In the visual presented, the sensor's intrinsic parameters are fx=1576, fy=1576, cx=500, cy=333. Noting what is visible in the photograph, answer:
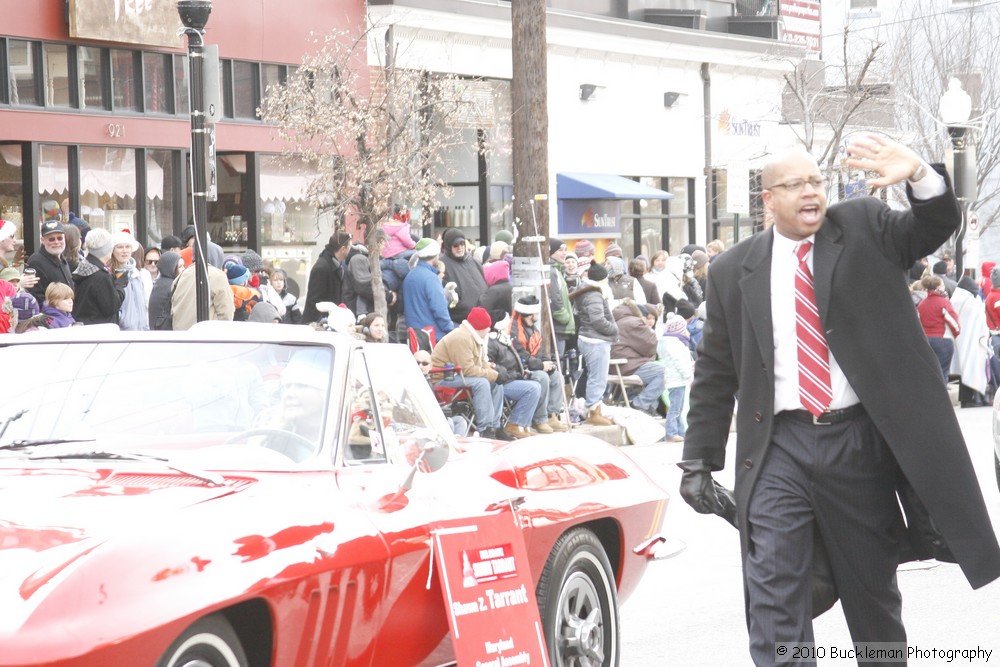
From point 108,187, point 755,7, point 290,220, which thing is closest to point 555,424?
point 108,187

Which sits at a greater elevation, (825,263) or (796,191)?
(796,191)

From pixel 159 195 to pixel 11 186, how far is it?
95.9 inches

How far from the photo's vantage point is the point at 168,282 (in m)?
13.6

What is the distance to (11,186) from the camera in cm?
1978

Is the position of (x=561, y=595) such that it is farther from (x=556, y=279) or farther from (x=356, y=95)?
(x=356, y=95)

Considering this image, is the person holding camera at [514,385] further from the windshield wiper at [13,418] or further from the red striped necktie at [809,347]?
the red striped necktie at [809,347]

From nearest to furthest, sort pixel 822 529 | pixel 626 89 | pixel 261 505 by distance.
A: pixel 261 505
pixel 822 529
pixel 626 89

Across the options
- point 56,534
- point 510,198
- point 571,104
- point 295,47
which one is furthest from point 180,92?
Answer: point 56,534

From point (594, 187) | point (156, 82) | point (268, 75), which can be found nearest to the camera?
point (156, 82)

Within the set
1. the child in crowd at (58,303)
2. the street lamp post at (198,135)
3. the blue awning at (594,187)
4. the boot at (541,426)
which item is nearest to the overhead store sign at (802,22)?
the blue awning at (594,187)

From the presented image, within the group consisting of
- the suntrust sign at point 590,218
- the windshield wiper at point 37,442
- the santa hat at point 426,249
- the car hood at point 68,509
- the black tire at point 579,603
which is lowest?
the black tire at point 579,603

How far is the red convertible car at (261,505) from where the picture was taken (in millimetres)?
3693

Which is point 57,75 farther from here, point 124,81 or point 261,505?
point 261,505

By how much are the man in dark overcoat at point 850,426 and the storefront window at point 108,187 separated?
665 inches
